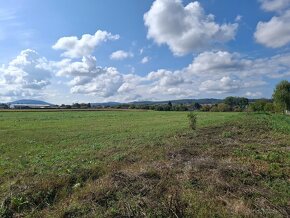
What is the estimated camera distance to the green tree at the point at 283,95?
93312 millimetres

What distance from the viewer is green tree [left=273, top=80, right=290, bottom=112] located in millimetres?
93312

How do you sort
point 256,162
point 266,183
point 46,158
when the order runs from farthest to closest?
point 46,158, point 256,162, point 266,183

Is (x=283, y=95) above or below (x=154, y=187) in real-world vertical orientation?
above

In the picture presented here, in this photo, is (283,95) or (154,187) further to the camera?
(283,95)

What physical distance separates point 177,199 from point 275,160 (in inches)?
256

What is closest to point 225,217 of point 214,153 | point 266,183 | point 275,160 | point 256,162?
point 266,183

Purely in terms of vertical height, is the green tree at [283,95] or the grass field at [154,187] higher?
the green tree at [283,95]

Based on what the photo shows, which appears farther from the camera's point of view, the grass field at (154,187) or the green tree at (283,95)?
the green tree at (283,95)

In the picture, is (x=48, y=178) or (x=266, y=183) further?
(x=48, y=178)

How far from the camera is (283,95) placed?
93.3 m

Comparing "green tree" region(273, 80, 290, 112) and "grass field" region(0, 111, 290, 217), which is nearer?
"grass field" region(0, 111, 290, 217)

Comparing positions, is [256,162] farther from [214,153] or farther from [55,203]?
[55,203]

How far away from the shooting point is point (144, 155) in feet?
48.3

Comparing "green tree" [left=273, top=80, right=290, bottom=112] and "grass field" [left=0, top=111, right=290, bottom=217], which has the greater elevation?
"green tree" [left=273, top=80, right=290, bottom=112]
